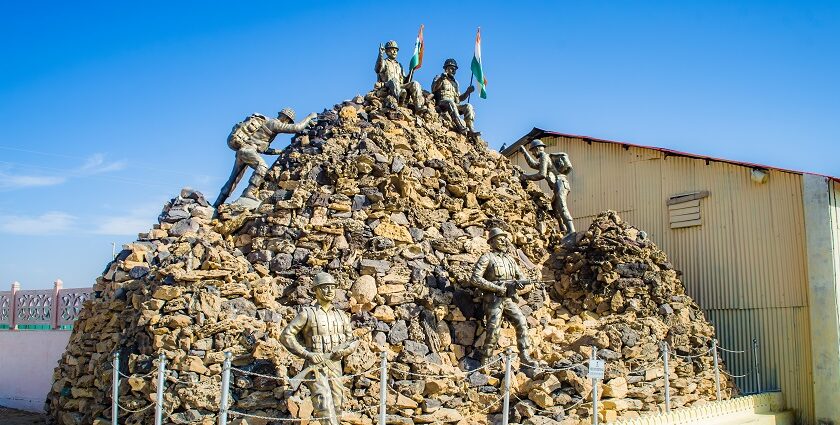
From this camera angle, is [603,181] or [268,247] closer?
[268,247]

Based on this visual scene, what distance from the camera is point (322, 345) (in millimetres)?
8891

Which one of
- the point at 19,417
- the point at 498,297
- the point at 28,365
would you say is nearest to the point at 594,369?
the point at 498,297

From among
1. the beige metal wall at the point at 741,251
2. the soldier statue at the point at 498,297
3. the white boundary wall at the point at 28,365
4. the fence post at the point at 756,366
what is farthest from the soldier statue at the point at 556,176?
the white boundary wall at the point at 28,365

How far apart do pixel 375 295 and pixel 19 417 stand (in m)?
7.50

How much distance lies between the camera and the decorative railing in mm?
14383

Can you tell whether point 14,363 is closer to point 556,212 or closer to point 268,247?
point 268,247

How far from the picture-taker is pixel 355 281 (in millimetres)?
11461

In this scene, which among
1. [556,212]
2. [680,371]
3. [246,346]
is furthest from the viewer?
[556,212]

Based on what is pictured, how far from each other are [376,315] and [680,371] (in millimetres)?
6144

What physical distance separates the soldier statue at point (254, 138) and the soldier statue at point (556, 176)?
5485 mm

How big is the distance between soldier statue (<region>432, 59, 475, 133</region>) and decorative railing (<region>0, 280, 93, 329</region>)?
8.59 metres

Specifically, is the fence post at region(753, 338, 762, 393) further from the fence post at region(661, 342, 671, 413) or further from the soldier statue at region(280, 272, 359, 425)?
the soldier statue at region(280, 272, 359, 425)

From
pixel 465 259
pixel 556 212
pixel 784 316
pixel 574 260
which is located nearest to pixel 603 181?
pixel 556 212

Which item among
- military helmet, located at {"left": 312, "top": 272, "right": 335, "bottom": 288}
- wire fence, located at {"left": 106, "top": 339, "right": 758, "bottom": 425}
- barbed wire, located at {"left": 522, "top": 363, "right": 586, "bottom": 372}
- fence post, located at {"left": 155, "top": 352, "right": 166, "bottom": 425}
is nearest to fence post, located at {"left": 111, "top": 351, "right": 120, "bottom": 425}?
wire fence, located at {"left": 106, "top": 339, "right": 758, "bottom": 425}
